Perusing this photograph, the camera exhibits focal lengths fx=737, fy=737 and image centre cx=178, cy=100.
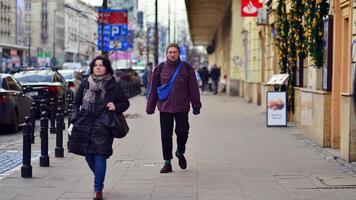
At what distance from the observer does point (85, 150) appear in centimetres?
860

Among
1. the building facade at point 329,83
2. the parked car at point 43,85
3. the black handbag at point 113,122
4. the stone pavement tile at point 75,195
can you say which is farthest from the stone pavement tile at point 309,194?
the parked car at point 43,85

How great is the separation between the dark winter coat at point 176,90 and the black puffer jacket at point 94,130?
75.6 inches

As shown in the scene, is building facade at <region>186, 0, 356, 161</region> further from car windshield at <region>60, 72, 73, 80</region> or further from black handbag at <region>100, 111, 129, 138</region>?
car windshield at <region>60, 72, 73, 80</region>

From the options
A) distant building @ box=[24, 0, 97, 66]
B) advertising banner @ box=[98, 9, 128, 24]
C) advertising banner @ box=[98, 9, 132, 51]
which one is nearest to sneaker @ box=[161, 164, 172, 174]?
advertising banner @ box=[98, 9, 132, 51]

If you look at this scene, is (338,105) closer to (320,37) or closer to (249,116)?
(320,37)

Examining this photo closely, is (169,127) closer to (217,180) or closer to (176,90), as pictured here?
(176,90)

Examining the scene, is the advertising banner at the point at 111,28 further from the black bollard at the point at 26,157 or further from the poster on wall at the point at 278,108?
the black bollard at the point at 26,157

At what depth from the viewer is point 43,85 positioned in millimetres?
22797

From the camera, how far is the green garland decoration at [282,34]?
774 inches

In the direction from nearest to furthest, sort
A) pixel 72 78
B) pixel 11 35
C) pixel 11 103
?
pixel 11 103 → pixel 72 78 → pixel 11 35

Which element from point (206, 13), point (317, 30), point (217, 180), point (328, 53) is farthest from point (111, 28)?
point (206, 13)

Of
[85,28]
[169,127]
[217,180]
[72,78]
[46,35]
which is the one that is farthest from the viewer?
[46,35]

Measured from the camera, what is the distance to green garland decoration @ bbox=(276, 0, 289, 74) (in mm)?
19672

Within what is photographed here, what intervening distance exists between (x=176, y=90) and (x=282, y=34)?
995cm
